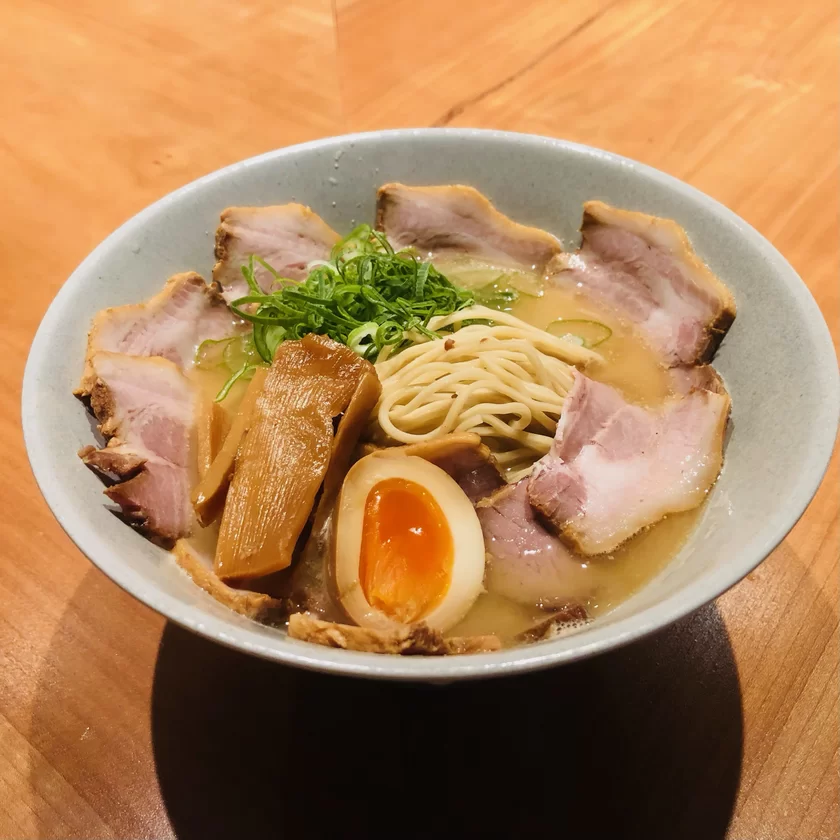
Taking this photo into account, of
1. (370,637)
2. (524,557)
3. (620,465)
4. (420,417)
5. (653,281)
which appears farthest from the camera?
(653,281)

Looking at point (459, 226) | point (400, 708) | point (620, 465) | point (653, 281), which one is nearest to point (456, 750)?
point (400, 708)

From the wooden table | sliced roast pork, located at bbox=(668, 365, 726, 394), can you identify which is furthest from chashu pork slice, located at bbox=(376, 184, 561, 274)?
the wooden table

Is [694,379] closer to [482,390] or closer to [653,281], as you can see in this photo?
[653,281]

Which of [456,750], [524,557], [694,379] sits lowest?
[456,750]

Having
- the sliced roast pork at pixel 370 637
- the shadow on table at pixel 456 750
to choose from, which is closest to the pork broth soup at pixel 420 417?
the sliced roast pork at pixel 370 637

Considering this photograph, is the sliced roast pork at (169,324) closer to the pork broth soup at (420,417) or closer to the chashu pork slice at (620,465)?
the pork broth soup at (420,417)

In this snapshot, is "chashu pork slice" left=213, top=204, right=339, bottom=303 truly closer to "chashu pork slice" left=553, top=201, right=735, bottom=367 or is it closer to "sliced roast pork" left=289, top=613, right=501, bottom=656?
"chashu pork slice" left=553, top=201, right=735, bottom=367
